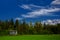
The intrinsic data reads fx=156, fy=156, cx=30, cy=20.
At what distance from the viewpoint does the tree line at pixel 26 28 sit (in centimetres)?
1577

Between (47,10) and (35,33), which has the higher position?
(47,10)

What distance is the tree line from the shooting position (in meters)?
15.8

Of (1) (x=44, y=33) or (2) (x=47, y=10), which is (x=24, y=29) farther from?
(2) (x=47, y=10)

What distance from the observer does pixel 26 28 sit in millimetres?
17766

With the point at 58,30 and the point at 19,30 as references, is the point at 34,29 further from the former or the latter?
the point at 58,30

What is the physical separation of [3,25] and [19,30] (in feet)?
6.97

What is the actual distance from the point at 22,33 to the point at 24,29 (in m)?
0.56

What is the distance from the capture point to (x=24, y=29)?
57.0 feet

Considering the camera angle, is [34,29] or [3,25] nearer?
[3,25]

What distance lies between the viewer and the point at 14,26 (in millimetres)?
16859

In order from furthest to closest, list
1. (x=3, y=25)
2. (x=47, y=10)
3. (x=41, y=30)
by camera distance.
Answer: (x=41, y=30) → (x=3, y=25) → (x=47, y=10)

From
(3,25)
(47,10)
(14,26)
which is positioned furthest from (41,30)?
(47,10)

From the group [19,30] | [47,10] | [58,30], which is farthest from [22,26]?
[47,10]

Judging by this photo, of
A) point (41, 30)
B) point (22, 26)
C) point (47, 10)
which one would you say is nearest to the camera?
point (47, 10)
